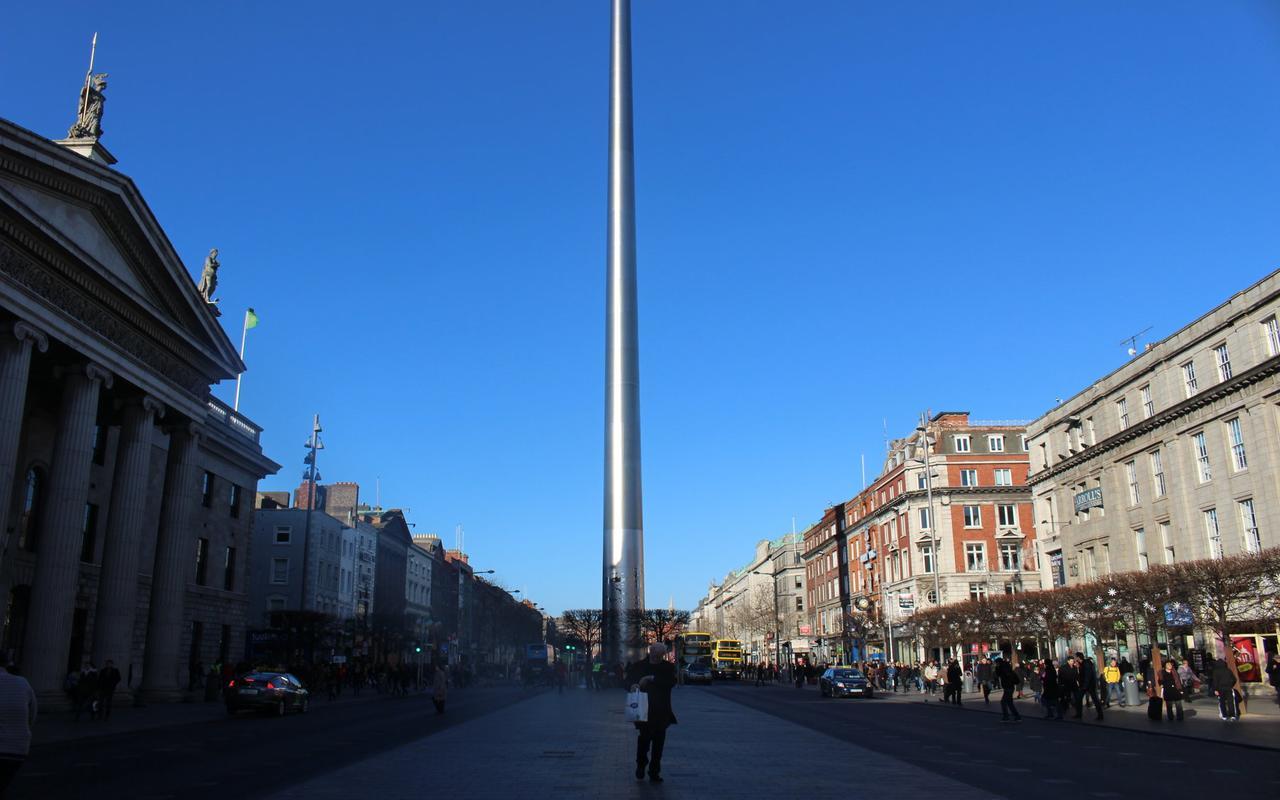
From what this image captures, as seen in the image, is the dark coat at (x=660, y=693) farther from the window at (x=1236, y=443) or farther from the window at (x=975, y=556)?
the window at (x=975, y=556)

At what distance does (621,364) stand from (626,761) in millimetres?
55119

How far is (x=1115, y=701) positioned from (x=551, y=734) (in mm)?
28882

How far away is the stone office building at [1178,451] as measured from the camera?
43375 millimetres

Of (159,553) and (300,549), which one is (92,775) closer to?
(159,553)

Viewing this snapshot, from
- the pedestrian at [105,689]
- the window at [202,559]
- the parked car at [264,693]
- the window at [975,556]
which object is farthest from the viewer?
the window at [975,556]

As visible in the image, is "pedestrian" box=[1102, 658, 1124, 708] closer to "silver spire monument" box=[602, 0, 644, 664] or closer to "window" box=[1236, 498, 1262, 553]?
"window" box=[1236, 498, 1262, 553]

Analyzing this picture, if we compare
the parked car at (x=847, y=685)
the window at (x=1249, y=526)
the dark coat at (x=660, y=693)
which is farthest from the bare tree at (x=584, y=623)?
the dark coat at (x=660, y=693)

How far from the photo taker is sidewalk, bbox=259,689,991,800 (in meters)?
13.7

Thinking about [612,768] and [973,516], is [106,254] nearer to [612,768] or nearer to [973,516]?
[612,768]

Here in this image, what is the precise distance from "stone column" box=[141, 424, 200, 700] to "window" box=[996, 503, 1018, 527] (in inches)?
2640

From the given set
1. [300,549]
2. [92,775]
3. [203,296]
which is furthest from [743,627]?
[92,775]

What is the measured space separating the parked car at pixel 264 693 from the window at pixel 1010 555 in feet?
212

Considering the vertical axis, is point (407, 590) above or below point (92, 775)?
above

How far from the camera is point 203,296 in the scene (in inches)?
1881
